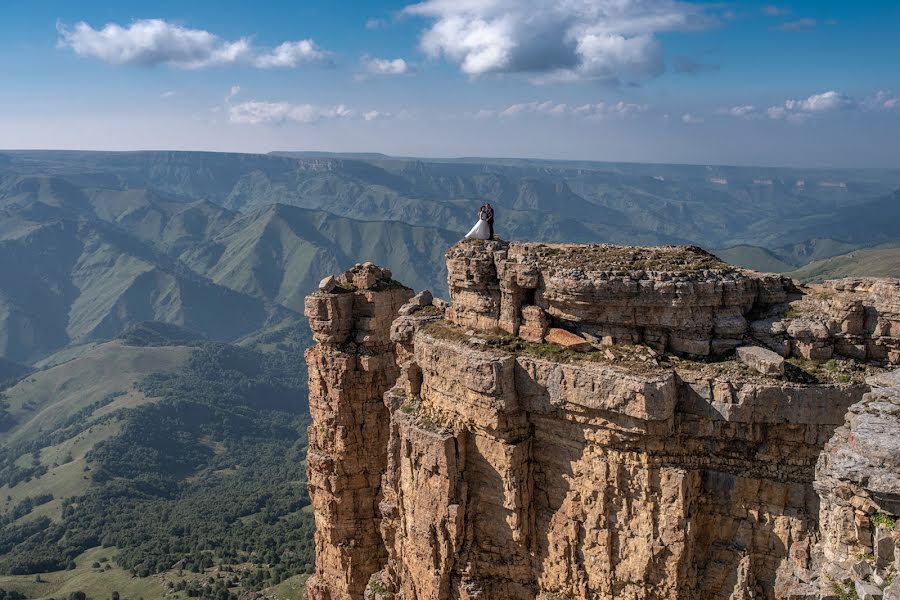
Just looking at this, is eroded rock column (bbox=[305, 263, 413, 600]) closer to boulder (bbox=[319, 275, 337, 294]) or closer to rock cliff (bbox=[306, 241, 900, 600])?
boulder (bbox=[319, 275, 337, 294])

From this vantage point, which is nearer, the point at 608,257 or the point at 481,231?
the point at 608,257

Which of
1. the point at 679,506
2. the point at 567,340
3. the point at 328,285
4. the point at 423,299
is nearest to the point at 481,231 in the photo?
the point at 423,299

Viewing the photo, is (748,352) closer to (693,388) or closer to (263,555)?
(693,388)

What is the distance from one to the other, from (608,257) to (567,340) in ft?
12.9

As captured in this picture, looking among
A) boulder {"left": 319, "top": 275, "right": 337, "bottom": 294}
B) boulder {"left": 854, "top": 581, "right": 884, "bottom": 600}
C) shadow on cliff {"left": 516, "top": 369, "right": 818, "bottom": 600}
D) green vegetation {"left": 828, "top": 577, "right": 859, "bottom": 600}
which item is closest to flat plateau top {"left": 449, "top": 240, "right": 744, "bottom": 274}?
shadow on cliff {"left": 516, "top": 369, "right": 818, "bottom": 600}

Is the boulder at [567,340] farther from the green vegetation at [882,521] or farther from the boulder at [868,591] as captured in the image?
the boulder at [868,591]

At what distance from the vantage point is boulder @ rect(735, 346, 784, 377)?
2222cm

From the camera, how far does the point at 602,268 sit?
84.4ft

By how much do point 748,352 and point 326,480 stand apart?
26989 mm

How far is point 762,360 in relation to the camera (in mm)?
22531

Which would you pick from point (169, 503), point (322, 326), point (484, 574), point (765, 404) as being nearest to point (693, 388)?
point (765, 404)

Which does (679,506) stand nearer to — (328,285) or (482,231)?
(482,231)

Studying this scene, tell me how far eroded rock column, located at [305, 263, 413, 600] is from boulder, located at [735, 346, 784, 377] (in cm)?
2140

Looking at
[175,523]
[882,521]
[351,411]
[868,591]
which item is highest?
[882,521]
